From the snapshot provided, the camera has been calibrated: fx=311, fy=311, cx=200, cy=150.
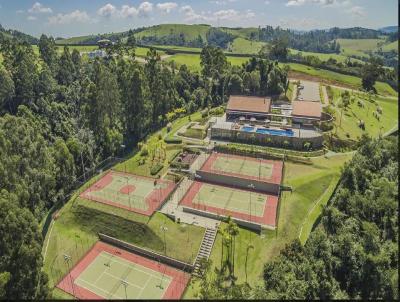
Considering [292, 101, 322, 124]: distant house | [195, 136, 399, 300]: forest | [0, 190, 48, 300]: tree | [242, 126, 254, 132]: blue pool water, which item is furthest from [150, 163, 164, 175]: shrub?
[292, 101, 322, 124]: distant house

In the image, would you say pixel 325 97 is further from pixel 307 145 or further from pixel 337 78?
pixel 307 145

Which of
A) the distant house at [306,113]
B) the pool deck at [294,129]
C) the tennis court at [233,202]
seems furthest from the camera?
the distant house at [306,113]

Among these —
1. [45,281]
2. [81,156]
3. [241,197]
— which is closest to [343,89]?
[241,197]

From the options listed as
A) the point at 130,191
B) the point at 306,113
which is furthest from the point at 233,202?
the point at 306,113

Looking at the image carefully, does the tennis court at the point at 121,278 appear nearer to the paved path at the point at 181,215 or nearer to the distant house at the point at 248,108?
the paved path at the point at 181,215

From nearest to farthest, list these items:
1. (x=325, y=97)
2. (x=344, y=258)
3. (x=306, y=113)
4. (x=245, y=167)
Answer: (x=344, y=258), (x=245, y=167), (x=306, y=113), (x=325, y=97)

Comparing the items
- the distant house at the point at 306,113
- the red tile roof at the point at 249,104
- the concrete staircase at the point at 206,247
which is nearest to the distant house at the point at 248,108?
the red tile roof at the point at 249,104

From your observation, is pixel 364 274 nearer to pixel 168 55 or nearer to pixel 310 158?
pixel 310 158

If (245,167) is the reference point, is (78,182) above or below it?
below
